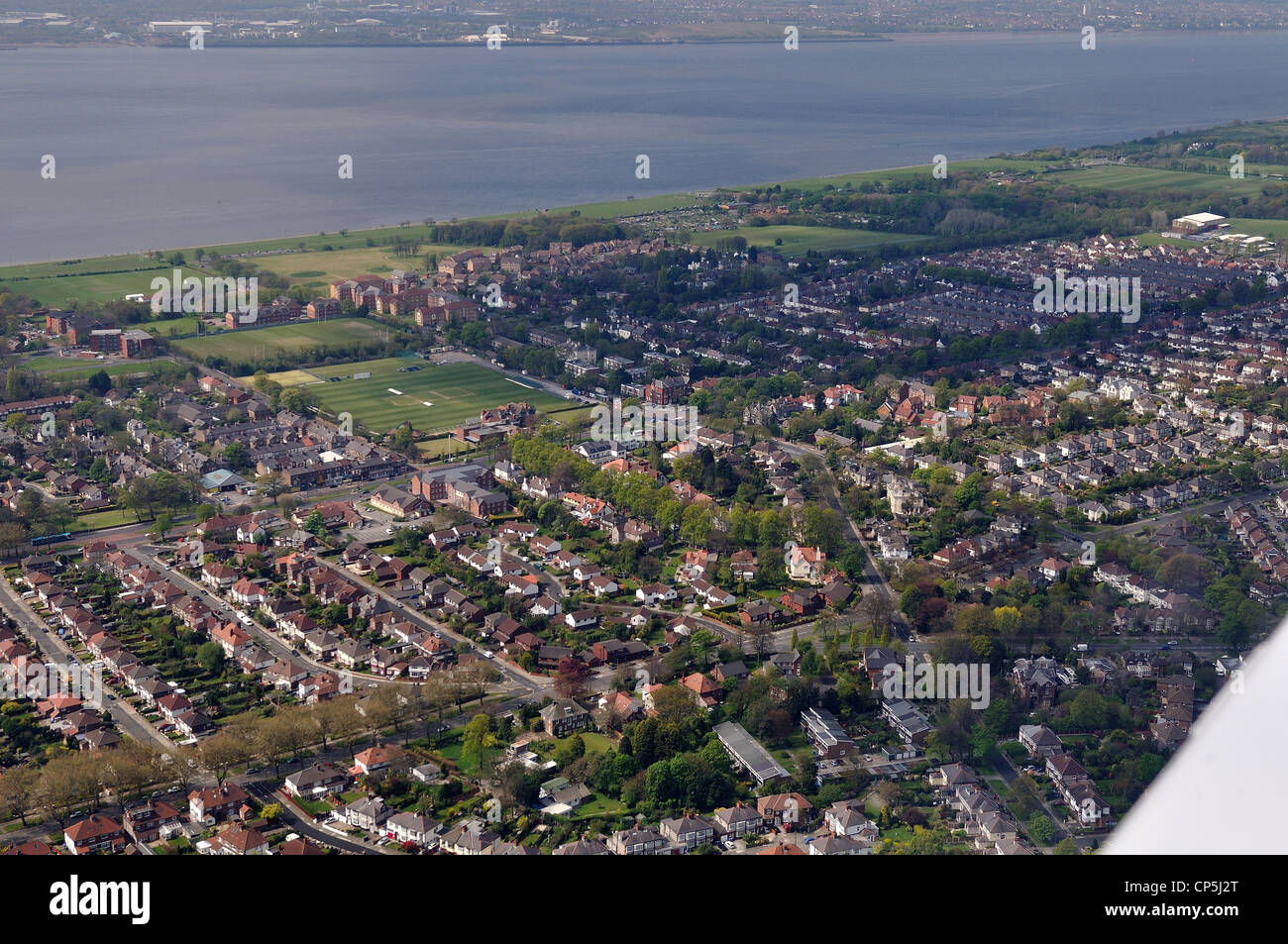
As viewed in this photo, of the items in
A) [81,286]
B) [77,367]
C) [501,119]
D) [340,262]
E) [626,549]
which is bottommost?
[626,549]

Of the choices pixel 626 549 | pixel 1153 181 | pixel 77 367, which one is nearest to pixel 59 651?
pixel 626 549

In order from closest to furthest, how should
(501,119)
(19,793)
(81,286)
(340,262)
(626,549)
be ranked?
(19,793)
(626,549)
(81,286)
(340,262)
(501,119)

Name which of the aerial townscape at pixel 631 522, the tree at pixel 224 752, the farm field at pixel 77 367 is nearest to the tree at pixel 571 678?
the aerial townscape at pixel 631 522

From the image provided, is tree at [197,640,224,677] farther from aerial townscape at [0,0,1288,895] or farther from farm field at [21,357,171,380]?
farm field at [21,357,171,380]

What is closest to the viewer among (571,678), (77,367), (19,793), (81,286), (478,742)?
(19,793)

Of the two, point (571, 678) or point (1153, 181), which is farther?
point (1153, 181)

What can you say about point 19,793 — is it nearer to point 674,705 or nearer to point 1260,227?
point 674,705
